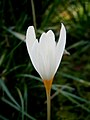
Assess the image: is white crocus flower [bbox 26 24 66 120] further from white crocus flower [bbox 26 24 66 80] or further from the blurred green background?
the blurred green background

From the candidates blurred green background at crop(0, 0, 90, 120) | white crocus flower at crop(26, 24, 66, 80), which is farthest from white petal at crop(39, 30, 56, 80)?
blurred green background at crop(0, 0, 90, 120)

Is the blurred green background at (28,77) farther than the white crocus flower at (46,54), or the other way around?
the blurred green background at (28,77)

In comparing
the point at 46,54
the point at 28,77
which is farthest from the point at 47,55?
the point at 28,77

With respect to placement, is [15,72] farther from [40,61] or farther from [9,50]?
[40,61]

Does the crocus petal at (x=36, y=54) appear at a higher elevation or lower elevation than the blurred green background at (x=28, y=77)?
higher

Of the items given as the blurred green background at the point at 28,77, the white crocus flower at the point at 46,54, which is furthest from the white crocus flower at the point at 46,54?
the blurred green background at the point at 28,77

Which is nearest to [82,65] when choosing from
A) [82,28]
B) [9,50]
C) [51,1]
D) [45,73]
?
[82,28]

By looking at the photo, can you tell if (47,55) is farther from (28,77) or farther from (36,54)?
(28,77)

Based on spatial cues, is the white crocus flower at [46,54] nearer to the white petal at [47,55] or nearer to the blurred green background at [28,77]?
the white petal at [47,55]
